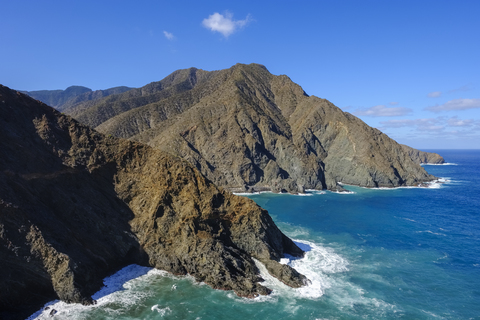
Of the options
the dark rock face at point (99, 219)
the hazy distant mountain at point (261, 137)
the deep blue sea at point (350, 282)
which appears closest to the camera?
the dark rock face at point (99, 219)

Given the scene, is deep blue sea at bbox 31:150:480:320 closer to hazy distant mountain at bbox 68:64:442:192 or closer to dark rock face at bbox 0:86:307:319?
dark rock face at bbox 0:86:307:319

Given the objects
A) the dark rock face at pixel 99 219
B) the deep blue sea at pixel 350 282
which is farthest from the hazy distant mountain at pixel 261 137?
the dark rock face at pixel 99 219

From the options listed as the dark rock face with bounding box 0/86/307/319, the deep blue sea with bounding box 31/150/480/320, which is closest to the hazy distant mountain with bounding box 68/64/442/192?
the deep blue sea with bounding box 31/150/480/320

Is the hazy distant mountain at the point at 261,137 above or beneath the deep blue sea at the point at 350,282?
above

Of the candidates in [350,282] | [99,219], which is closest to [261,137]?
[350,282]

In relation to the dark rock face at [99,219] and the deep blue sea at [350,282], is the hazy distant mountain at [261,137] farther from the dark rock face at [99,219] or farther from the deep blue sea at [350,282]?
the dark rock face at [99,219]

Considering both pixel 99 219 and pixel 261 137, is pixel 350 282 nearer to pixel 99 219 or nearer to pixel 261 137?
pixel 99 219

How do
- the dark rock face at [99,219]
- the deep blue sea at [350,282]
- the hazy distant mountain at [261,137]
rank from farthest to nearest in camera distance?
the hazy distant mountain at [261,137] < the deep blue sea at [350,282] < the dark rock face at [99,219]
